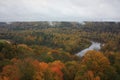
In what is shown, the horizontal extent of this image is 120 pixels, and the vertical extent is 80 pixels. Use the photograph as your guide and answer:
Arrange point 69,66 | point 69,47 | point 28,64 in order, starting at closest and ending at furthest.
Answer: point 28,64 → point 69,66 → point 69,47

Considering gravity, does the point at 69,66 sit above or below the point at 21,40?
above

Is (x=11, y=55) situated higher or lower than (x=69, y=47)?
higher

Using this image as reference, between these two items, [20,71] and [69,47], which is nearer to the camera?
[20,71]

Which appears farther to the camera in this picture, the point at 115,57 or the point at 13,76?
the point at 115,57

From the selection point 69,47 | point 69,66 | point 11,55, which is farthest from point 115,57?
point 69,47

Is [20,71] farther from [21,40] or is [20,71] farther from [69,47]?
[21,40]

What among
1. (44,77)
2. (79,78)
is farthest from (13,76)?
(79,78)

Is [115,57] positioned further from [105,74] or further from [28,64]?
[28,64]

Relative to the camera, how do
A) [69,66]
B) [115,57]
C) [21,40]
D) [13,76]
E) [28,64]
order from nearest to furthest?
[13,76] → [28,64] → [69,66] → [115,57] → [21,40]

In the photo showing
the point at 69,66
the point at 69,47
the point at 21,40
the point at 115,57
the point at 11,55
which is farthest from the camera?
the point at 21,40
